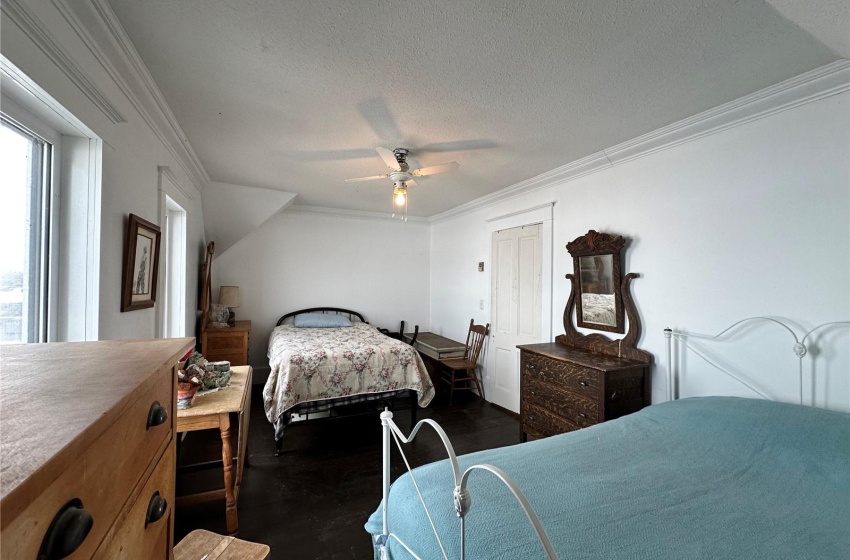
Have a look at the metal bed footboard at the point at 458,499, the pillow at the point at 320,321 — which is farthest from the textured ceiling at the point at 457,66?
the pillow at the point at 320,321

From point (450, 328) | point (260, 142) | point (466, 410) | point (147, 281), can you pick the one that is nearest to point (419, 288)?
point (450, 328)

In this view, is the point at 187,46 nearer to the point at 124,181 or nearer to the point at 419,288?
the point at 124,181

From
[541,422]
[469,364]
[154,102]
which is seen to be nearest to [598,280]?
[541,422]

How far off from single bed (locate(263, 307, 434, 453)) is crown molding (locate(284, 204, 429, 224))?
2.06 meters

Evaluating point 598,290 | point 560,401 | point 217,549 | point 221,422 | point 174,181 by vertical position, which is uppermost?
point 174,181

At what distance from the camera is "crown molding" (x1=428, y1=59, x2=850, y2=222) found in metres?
1.72

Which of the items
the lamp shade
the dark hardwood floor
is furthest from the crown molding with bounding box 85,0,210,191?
the dark hardwood floor

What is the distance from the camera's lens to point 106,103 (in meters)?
1.48

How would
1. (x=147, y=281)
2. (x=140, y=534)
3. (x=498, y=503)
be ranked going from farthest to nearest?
(x=147, y=281), (x=498, y=503), (x=140, y=534)

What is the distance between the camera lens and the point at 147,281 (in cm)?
205

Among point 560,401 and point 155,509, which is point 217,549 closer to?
point 155,509

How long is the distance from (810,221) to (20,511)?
2889mm

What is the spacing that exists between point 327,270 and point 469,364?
253 cm

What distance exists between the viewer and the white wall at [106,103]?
1.08 metres
